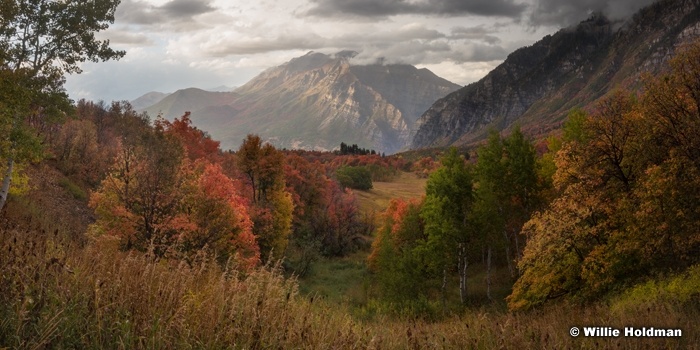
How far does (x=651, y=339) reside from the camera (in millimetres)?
7277

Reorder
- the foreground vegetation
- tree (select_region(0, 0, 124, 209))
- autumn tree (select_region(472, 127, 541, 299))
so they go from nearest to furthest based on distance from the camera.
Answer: the foreground vegetation, tree (select_region(0, 0, 124, 209)), autumn tree (select_region(472, 127, 541, 299))

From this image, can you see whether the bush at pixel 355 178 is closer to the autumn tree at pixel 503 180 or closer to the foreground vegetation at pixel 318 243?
the foreground vegetation at pixel 318 243

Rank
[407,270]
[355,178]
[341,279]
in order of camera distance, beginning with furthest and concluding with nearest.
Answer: [355,178]
[341,279]
[407,270]

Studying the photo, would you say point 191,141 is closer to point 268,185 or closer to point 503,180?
point 268,185

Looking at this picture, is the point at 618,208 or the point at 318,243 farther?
the point at 318,243

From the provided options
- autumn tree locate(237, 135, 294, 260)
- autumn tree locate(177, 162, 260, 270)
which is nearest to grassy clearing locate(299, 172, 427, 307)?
autumn tree locate(237, 135, 294, 260)

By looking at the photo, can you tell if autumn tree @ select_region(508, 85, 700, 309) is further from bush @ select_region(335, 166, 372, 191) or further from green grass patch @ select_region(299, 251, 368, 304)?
bush @ select_region(335, 166, 372, 191)

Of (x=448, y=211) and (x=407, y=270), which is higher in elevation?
(x=448, y=211)

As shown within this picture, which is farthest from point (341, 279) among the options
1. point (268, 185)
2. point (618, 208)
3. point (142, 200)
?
point (618, 208)

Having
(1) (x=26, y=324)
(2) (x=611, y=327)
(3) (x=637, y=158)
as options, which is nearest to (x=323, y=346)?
(1) (x=26, y=324)

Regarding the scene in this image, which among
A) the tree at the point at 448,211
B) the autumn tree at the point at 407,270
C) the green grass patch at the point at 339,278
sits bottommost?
the green grass patch at the point at 339,278

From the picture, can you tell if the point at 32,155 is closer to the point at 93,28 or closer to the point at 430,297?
the point at 93,28

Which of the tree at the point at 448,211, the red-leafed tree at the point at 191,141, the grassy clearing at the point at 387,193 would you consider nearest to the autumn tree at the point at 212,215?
the tree at the point at 448,211

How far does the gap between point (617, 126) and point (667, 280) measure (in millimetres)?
8894
